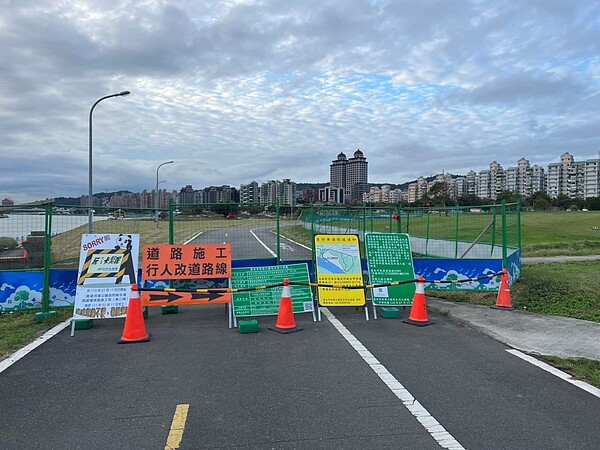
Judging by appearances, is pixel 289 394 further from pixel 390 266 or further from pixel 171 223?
pixel 171 223

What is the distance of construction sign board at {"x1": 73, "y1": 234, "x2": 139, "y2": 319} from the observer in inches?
319

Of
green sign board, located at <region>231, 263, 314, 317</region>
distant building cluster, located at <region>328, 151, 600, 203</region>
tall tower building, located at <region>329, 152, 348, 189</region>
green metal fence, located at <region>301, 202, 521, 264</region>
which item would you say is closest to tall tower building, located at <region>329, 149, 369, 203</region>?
tall tower building, located at <region>329, 152, 348, 189</region>

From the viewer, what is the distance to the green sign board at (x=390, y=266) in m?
9.33

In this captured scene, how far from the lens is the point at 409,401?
486 cm

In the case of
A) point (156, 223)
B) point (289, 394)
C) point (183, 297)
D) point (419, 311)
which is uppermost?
point (156, 223)

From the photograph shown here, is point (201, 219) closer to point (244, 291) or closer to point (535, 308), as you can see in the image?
point (244, 291)

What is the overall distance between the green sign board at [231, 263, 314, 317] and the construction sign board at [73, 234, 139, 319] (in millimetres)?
1896

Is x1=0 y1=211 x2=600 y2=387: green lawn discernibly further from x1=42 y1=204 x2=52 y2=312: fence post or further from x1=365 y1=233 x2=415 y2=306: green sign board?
x1=365 y1=233 x2=415 y2=306: green sign board

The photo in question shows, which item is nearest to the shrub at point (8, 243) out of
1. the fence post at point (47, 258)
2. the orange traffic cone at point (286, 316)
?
the fence post at point (47, 258)

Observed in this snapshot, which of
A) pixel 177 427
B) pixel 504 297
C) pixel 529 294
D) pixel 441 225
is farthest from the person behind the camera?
pixel 441 225

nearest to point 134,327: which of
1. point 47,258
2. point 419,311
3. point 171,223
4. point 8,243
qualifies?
point 47,258

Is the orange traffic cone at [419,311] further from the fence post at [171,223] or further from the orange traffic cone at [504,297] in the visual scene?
the fence post at [171,223]

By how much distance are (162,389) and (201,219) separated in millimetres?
5909

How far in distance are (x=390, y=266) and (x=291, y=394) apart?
204 inches
